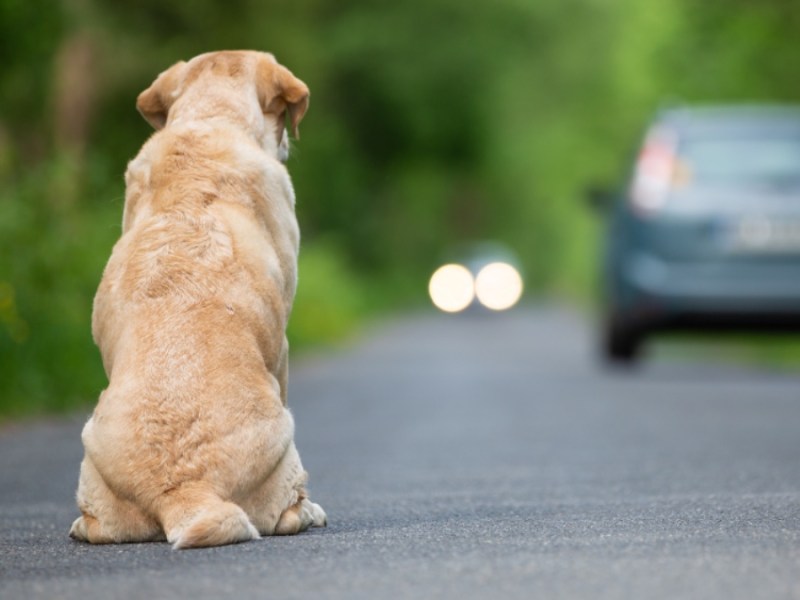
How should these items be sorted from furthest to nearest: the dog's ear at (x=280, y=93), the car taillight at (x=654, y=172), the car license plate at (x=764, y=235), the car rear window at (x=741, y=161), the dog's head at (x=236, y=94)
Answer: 1. the car taillight at (x=654, y=172)
2. the car rear window at (x=741, y=161)
3. the car license plate at (x=764, y=235)
4. the dog's ear at (x=280, y=93)
5. the dog's head at (x=236, y=94)

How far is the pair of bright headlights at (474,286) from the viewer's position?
46.1m

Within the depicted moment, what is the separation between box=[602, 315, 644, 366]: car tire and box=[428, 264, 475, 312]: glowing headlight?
29.3 m

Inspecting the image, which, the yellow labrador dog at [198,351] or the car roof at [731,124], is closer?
the yellow labrador dog at [198,351]

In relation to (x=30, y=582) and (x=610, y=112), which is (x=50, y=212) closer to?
(x=30, y=582)

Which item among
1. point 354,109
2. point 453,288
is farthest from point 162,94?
point 453,288

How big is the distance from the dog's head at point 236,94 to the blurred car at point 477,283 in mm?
38969

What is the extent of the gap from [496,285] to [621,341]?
31836mm

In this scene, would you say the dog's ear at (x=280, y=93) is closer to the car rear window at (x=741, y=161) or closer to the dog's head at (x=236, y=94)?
the dog's head at (x=236, y=94)

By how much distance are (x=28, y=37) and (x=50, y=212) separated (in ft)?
4.30

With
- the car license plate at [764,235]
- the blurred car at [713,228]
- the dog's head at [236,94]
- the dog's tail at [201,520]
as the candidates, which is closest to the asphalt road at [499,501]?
the dog's tail at [201,520]

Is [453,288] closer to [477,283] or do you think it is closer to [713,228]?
[477,283]

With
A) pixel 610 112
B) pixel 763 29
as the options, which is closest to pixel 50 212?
pixel 763 29

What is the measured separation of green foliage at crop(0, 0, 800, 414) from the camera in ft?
40.7

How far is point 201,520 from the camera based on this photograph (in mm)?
4980
